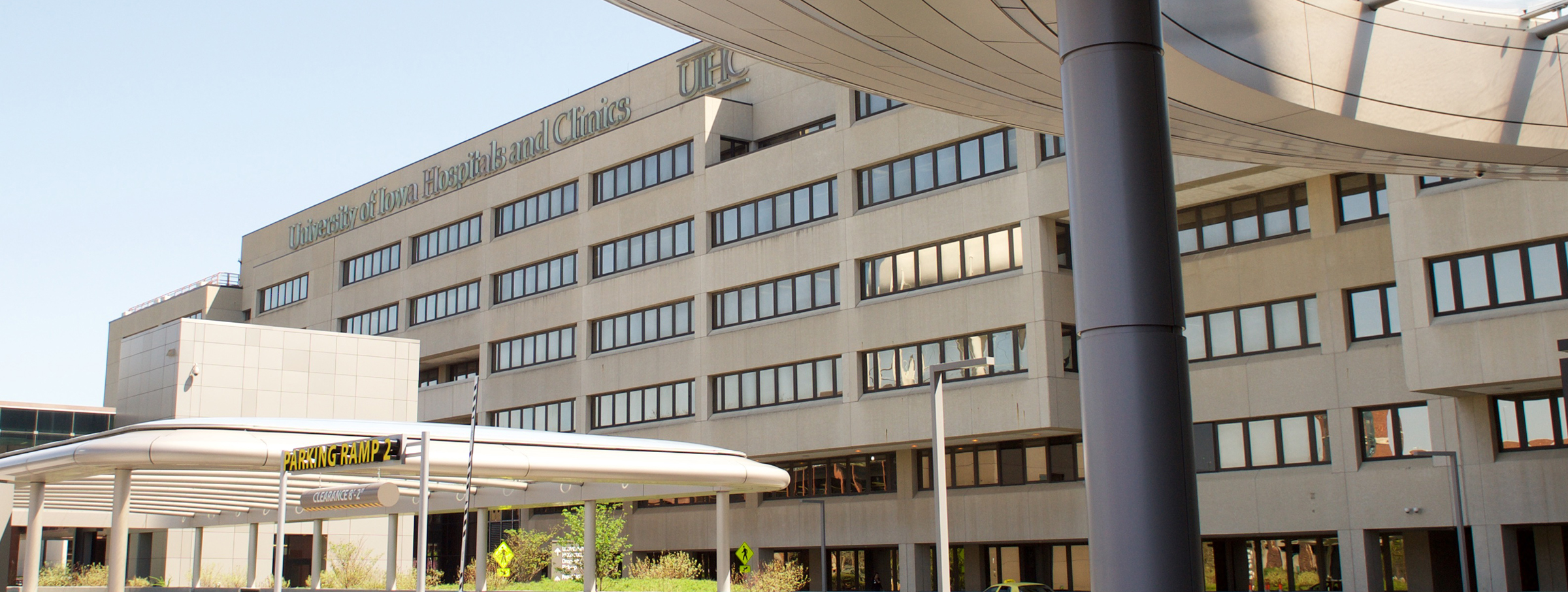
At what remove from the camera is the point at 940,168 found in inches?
1844

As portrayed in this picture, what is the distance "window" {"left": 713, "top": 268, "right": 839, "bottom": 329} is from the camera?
5038 cm

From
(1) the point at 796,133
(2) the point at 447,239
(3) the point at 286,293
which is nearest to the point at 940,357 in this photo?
(1) the point at 796,133

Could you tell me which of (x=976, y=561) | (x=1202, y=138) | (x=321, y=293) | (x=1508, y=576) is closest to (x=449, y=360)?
(x=321, y=293)

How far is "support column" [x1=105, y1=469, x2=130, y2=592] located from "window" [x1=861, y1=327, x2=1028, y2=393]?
81.1 ft

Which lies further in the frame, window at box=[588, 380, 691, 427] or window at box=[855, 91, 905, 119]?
window at box=[588, 380, 691, 427]

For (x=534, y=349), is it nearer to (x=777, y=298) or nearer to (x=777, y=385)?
(x=777, y=298)

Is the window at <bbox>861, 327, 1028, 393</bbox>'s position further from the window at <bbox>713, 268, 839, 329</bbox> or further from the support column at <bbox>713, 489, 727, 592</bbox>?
the support column at <bbox>713, 489, 727, 592</bbox>

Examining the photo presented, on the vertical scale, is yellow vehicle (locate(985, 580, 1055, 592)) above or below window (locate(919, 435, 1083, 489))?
below

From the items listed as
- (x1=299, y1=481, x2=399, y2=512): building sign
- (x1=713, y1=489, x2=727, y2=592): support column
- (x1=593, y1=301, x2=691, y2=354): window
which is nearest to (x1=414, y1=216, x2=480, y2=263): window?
(x1=593, y1=301, x2=691, y2=354): window

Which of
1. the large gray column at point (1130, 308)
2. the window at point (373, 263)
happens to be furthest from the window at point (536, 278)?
the large gray column at point (1130, 308)

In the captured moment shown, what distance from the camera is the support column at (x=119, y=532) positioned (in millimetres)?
25391

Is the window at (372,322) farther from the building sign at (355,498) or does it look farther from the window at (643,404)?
the building sign at (355,498)

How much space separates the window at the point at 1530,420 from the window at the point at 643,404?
30342 millimetres

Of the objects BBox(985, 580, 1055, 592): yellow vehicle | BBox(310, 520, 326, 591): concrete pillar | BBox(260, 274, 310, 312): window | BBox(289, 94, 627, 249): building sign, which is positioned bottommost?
BBox(985, 580, 1055, 592): yellow vehicle
